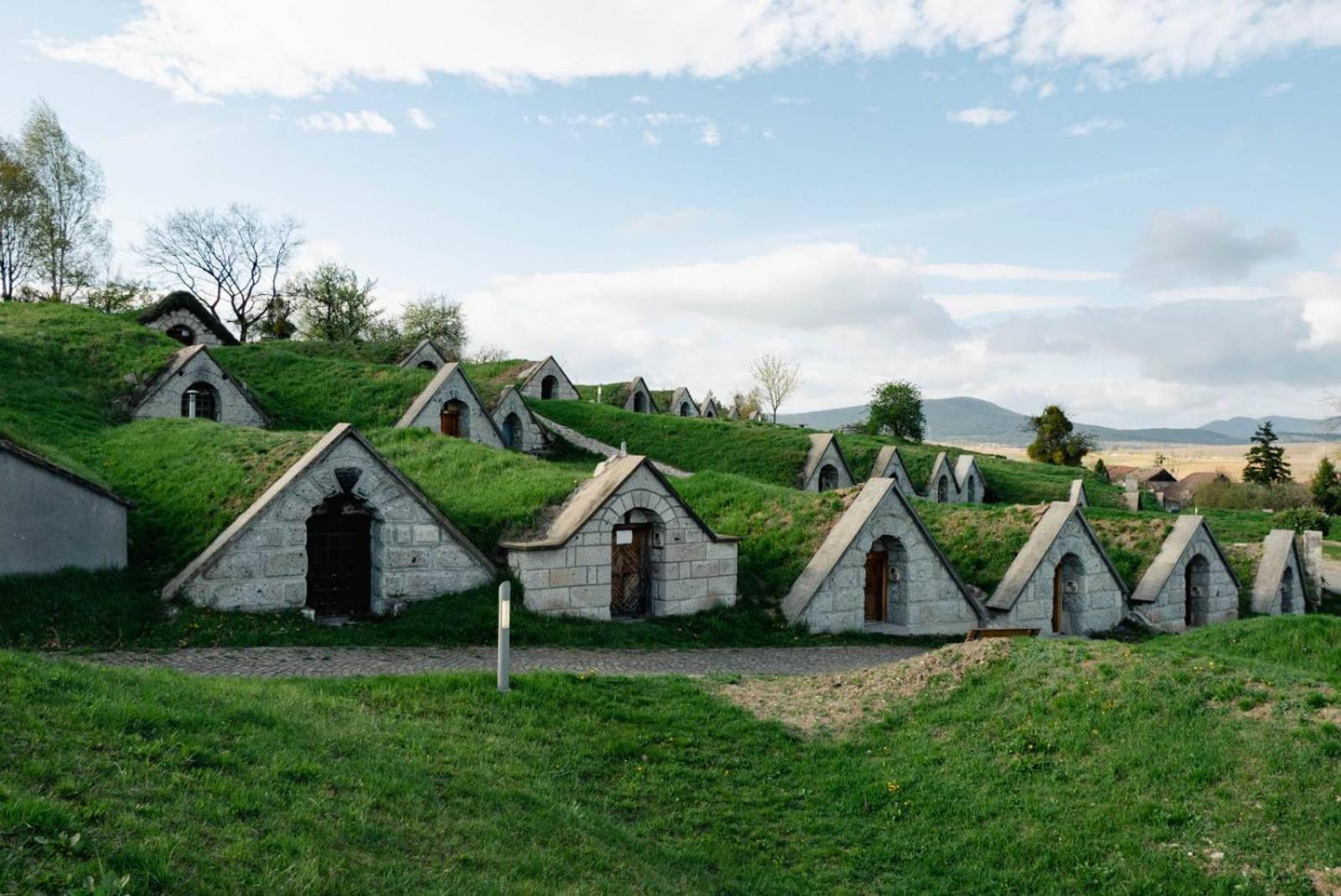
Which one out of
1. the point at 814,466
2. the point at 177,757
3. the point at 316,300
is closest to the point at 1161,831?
the point at 177,757

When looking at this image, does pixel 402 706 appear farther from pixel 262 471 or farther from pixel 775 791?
pixel 262 471

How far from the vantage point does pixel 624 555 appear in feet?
66.8

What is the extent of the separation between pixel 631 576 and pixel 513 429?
2417cm

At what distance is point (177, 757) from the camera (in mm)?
7047

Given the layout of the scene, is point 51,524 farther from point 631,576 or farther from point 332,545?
point 631,576

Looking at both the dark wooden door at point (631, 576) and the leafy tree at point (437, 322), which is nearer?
the dark wooden door at point (631, 576)

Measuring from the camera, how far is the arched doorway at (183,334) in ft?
140

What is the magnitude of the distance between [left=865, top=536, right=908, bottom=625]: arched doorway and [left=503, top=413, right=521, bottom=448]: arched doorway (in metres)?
24.1

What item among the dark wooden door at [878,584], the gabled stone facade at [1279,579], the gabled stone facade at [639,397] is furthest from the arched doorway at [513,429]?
the gabled stone facade at [1279,579]

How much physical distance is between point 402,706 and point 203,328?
3905 cm

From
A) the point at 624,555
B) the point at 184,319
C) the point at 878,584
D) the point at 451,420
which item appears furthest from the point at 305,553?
the point at 184,319

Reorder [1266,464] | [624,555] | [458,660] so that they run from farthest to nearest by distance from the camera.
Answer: [1266,464], [624,555], [458,660]

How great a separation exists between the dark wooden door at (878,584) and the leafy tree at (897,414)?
211 feet

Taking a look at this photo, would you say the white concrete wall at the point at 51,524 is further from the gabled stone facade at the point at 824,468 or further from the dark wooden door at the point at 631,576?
the gabled stone facade at the point at 824,468
